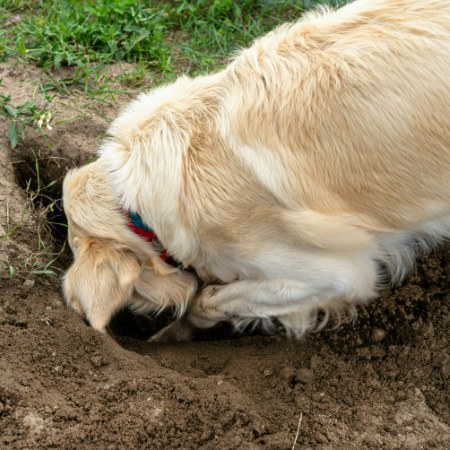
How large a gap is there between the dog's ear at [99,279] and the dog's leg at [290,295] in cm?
59

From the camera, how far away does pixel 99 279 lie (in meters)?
2.83

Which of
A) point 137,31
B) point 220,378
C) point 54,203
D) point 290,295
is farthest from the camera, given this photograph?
point 137,31

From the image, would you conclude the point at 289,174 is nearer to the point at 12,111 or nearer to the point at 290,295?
the point at 290,295

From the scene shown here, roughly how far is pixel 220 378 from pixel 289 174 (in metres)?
1.25

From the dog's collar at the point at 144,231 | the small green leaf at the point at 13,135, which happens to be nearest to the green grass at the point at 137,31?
the small green leaf at the point at 13,135

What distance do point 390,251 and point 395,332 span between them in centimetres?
55

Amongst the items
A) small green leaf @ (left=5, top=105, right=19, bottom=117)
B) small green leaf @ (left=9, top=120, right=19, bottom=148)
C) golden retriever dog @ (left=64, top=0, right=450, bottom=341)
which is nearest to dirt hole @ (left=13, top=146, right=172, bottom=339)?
small green leaf @ (left=9, top=120, right=19, bottom=148)

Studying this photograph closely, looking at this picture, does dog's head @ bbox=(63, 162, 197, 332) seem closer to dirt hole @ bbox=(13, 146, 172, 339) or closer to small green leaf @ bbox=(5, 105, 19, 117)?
dirt hole @ bbox=(13, 146, 172, 339)

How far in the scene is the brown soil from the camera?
7.61ft

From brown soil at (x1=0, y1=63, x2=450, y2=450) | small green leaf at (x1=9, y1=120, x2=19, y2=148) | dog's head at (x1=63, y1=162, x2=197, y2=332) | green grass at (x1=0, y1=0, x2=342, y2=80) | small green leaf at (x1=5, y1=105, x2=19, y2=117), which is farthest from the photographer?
green grass at (x1=0, y1=0, x2=342, y2=80)

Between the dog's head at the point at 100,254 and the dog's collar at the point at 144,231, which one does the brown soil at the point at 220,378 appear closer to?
the dog's head at the point at 100,254

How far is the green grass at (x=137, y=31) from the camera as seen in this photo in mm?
4410

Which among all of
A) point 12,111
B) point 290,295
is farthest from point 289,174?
point 12,111

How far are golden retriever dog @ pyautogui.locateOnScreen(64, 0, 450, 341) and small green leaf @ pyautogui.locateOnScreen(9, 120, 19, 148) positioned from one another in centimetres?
86
